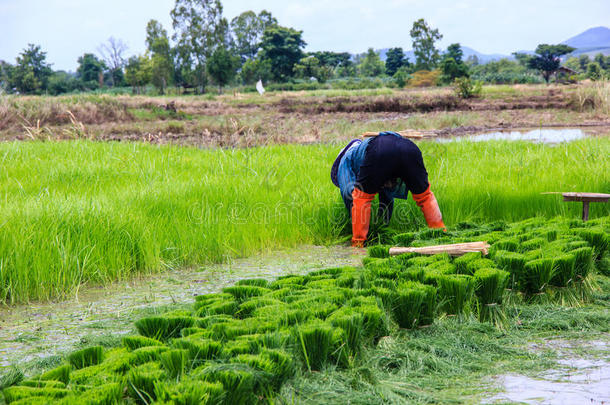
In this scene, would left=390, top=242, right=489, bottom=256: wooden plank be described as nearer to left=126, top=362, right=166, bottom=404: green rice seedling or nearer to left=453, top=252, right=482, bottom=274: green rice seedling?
A: left=453, top=252, right=482, bottom=274: green rice seedling

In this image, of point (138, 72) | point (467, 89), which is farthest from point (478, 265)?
point (138, 72)

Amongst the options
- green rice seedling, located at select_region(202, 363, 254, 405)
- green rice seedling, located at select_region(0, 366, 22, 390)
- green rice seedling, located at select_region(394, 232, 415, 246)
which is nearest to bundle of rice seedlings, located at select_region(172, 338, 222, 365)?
green rice seedling, located at select_region(202, 363, 254, 405)

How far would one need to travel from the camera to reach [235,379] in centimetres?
157

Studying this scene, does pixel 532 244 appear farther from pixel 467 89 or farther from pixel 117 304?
pixel 467 89

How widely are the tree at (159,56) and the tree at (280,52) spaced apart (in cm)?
807

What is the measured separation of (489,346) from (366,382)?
0.64 meters

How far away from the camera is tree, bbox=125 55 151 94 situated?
4366cm

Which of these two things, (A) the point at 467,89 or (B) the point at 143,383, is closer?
(B) the point at 143,383

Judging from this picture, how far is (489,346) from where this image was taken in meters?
2.21

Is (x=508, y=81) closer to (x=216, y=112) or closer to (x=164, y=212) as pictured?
(x=216, y=112)

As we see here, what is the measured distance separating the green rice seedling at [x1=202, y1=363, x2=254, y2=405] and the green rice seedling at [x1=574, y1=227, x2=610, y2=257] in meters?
2.63

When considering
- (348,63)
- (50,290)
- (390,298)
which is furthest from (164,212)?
(348,63)

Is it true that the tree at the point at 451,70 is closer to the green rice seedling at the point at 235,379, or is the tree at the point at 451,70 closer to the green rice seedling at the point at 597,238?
the green rice seedling at the point at 597,238

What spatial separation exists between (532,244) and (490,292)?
0.73 metres
